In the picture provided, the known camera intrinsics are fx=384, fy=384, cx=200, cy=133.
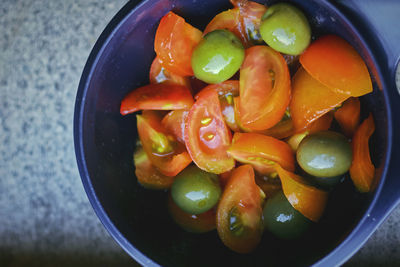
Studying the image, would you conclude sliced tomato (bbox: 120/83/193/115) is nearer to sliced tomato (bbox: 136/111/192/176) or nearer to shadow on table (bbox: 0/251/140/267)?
sliced tomato (bbox: 136/111/192/176)

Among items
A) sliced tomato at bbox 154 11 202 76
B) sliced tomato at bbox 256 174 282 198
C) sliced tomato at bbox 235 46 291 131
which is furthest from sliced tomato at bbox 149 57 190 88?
sliced tomato at bbox 256 174 282 198

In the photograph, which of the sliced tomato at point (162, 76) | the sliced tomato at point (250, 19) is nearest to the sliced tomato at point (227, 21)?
the sliced tomato at point (250, 19)

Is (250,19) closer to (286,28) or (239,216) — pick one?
(286,28)

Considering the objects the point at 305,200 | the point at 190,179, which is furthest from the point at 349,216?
the point at 190,179

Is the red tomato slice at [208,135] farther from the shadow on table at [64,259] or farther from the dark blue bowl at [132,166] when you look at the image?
the shadow on table at [64,259]

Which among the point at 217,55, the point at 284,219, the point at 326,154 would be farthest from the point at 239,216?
the point at 217,55

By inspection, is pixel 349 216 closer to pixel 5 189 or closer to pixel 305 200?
pixel 305 200
